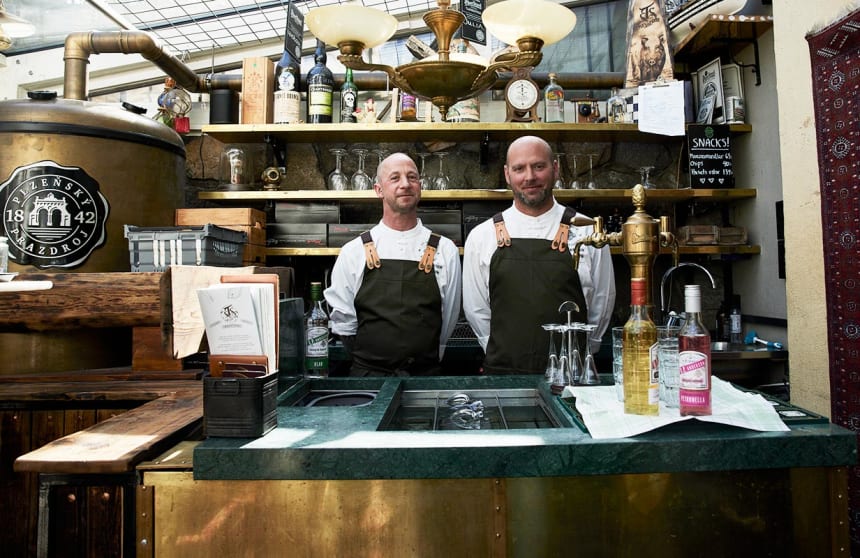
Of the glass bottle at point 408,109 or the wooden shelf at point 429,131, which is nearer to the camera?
the wooden shelf at point 429,131

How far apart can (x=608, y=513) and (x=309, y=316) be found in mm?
1597

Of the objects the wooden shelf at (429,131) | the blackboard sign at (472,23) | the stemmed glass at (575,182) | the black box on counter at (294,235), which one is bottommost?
the black box on counter at (294,235)

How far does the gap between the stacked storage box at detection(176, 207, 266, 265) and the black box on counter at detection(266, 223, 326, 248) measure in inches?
6.0

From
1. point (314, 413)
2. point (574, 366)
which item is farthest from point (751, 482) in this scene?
point (314, 413)

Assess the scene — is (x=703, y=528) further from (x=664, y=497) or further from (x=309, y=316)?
(x=309, y=316)

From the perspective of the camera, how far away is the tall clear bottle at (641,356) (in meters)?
1.15

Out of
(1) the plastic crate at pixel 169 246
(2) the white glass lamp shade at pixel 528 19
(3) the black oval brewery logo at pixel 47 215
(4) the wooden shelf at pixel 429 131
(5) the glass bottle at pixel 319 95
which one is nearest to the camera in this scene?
(2) the white glass lamp shade at pixel 528 19

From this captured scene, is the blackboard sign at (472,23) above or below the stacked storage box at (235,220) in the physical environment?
above

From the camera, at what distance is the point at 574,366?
4.99 feet

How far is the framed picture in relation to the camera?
138 inches

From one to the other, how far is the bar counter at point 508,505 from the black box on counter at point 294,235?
237cm

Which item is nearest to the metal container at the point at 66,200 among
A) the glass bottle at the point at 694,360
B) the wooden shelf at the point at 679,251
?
the wooden shelf at the point at 679,251

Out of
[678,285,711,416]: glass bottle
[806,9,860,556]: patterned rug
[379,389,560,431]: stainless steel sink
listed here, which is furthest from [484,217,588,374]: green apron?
[678,285,711,416]: glass bottle

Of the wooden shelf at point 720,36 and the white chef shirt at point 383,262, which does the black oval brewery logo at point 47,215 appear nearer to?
the white chef shirt at point 383,262
